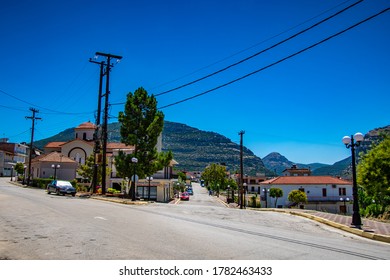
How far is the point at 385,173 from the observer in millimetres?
21422

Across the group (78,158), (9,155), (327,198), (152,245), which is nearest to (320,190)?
(327,198)

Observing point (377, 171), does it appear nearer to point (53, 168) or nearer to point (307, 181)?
point (307, 181)

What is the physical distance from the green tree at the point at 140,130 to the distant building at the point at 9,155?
79812mm

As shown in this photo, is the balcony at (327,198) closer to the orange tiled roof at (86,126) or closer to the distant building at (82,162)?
the distant building at (82,162)

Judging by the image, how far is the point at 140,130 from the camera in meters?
34.5

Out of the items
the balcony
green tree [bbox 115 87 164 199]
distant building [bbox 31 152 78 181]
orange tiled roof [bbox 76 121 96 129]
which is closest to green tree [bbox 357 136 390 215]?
green tree [bbox 115 87 164 199]

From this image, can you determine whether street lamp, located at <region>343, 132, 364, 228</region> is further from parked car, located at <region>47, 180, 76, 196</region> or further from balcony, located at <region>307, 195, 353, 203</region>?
balcony, located at <region>307, 195, 353, 203</region>

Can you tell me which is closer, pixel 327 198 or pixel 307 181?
pixel 327 198

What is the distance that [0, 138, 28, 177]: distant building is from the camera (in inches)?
3964

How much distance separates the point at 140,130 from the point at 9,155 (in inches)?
3432
